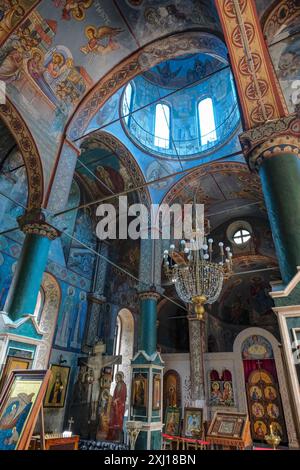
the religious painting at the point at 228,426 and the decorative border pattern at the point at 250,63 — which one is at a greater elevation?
the decorative border pattern at the point at 250,63

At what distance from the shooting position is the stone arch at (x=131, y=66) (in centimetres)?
714

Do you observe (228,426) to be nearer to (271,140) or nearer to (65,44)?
(271,140)

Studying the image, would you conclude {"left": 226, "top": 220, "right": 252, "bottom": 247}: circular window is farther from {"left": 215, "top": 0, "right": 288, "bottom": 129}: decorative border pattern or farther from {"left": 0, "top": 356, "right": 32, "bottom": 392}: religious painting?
{"left": 0, "top": 356, "right": 32, "bottom": 392}: religious painting

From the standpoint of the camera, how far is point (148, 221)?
10445 millimetres

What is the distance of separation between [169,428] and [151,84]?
508 inches

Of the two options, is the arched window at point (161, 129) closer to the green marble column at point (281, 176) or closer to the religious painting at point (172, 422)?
the green marble column at point (281, 176)

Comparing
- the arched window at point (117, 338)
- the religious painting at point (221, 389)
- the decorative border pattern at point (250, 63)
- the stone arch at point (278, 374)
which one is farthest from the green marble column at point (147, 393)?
the decorative border pattern at point (250, 63)

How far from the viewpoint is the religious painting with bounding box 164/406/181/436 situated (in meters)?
9.02

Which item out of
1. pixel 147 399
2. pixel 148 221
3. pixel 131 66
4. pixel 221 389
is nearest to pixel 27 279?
pixel 147 399

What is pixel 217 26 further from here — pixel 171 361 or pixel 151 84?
pixel 171 361

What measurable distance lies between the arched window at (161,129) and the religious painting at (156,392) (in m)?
8.41

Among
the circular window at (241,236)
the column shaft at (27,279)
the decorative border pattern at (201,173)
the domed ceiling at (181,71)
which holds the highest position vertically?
the domed ceiling at (181,71)

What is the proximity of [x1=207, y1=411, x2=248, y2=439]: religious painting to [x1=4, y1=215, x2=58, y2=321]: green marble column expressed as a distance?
429cm
